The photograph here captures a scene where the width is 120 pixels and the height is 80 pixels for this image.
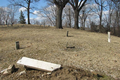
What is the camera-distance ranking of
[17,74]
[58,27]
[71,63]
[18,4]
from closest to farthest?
[17,74] < [71,63] < [58,27] < [18,4]

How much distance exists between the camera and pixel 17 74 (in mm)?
2613

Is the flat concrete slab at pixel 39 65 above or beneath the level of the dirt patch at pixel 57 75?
above

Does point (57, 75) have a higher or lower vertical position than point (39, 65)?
lower

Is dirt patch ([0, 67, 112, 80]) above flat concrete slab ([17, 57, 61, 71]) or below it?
below

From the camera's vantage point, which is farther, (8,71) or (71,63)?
(71,63)

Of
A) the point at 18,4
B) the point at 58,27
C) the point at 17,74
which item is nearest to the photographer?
the point at 17,74

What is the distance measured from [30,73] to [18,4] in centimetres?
2155

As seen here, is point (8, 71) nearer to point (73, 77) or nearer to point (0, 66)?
point (0, 66)

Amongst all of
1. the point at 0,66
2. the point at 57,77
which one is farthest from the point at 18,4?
the point at 57,77

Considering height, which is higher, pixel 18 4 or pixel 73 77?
pixel 18 4

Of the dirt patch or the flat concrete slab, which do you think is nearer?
the dirt patch

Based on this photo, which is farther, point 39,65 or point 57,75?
point 39,65

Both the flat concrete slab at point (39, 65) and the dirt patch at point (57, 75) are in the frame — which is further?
the flat concrete slab at point (39, 65)

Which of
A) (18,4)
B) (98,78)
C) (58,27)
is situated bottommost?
(98,78)
